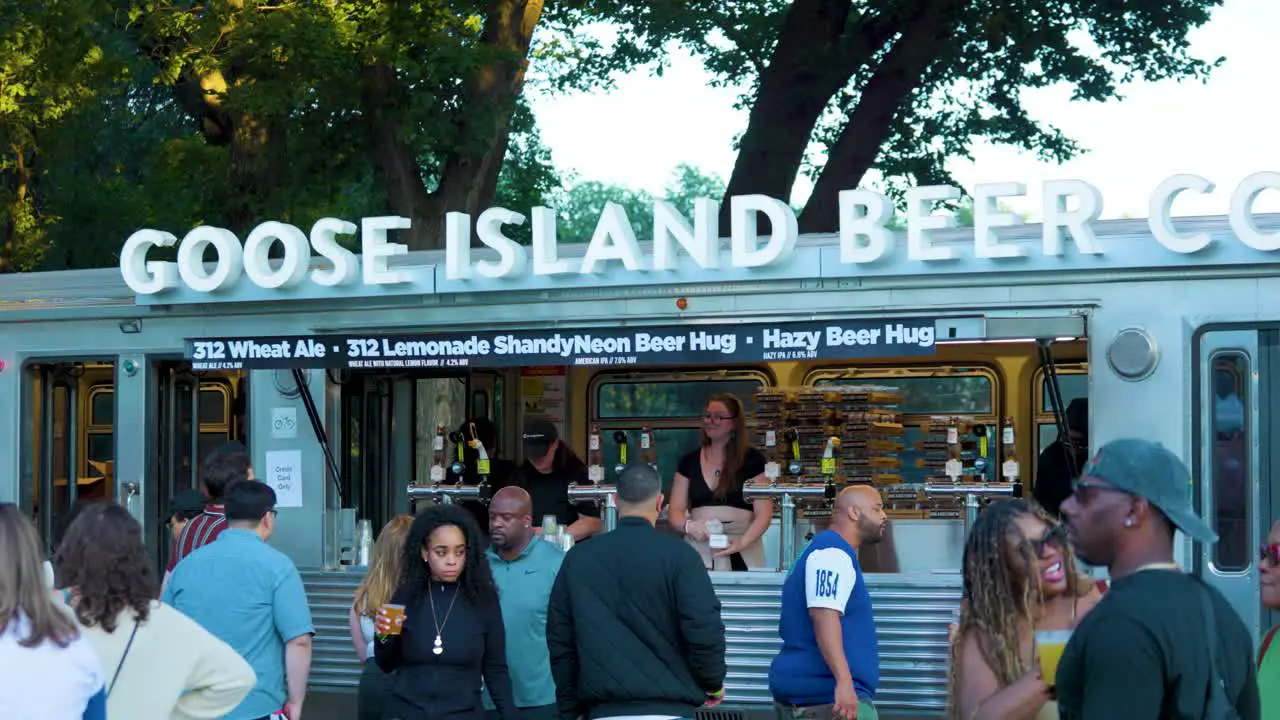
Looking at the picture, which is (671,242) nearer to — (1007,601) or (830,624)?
(830,624)

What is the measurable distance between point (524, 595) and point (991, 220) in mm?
2891

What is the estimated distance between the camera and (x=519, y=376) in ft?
40.1

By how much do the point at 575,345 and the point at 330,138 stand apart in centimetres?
997

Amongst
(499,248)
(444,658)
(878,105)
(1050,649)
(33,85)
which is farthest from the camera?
(878,105)

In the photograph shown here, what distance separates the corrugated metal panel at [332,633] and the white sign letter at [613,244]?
2.19m

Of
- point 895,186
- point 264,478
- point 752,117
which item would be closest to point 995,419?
point 264,478

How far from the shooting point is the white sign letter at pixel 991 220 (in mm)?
8430

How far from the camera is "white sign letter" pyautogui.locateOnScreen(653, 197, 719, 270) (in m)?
8.88

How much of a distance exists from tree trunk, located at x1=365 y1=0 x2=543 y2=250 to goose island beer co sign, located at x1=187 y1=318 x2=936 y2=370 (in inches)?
305

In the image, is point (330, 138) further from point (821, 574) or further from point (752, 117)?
point (821, 574)

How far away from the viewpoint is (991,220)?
8438 mm

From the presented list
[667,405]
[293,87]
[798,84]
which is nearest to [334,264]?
[667,405]

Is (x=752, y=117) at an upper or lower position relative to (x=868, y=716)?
upper

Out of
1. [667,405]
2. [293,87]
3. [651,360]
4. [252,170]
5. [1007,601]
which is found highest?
[293,87]
